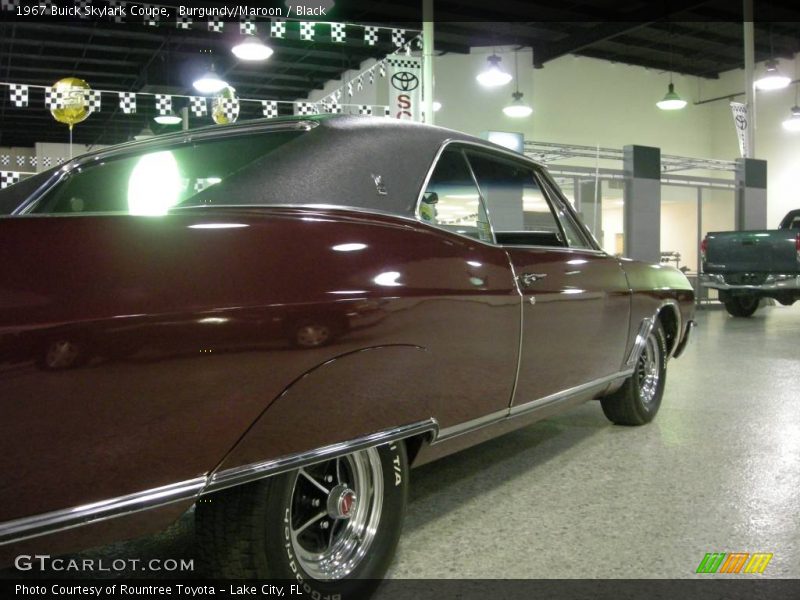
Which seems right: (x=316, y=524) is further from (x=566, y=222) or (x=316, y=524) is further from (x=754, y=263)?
(x=754, y=263)

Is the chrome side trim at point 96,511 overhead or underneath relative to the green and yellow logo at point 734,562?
overhead

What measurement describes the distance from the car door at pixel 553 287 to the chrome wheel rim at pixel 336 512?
0.76 m

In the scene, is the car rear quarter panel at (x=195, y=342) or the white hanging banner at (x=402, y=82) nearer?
the car rear quarter panel at (x=195, y=342)

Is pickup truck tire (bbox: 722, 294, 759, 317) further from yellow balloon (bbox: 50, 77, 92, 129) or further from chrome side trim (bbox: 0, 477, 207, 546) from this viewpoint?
chrome side trim (bbox: 0, 477, 207, 546)

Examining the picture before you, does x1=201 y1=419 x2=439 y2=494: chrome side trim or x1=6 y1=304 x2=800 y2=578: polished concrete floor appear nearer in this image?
x1=201 y1=419 x2=439 y2=494: chrome side trim

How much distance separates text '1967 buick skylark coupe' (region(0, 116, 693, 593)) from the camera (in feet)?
4.22

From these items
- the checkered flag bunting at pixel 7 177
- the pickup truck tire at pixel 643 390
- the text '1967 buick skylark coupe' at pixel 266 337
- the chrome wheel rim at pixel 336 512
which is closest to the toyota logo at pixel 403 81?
the checkered flag bunting at pixel 7 177

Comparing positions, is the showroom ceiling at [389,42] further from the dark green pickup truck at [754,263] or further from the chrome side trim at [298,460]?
the chrome side trim at [298,460]

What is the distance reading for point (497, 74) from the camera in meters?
13.8

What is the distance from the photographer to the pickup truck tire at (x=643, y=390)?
3916 millimetres

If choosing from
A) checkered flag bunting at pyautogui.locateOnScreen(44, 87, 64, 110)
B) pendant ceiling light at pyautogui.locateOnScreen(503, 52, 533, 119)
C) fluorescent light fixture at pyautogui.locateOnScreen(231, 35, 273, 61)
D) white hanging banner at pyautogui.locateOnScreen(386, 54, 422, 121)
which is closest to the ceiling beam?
pendant ceiling light at pyautogui.locateOnScreen(503, 52, 533, 119)

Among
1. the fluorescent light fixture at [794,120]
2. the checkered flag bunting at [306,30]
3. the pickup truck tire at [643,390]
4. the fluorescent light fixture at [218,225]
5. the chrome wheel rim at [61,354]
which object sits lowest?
the pickup truck tire at [643,390]

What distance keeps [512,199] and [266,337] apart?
7.07 feet

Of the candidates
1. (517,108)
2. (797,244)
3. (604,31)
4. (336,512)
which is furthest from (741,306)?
(336,512)
